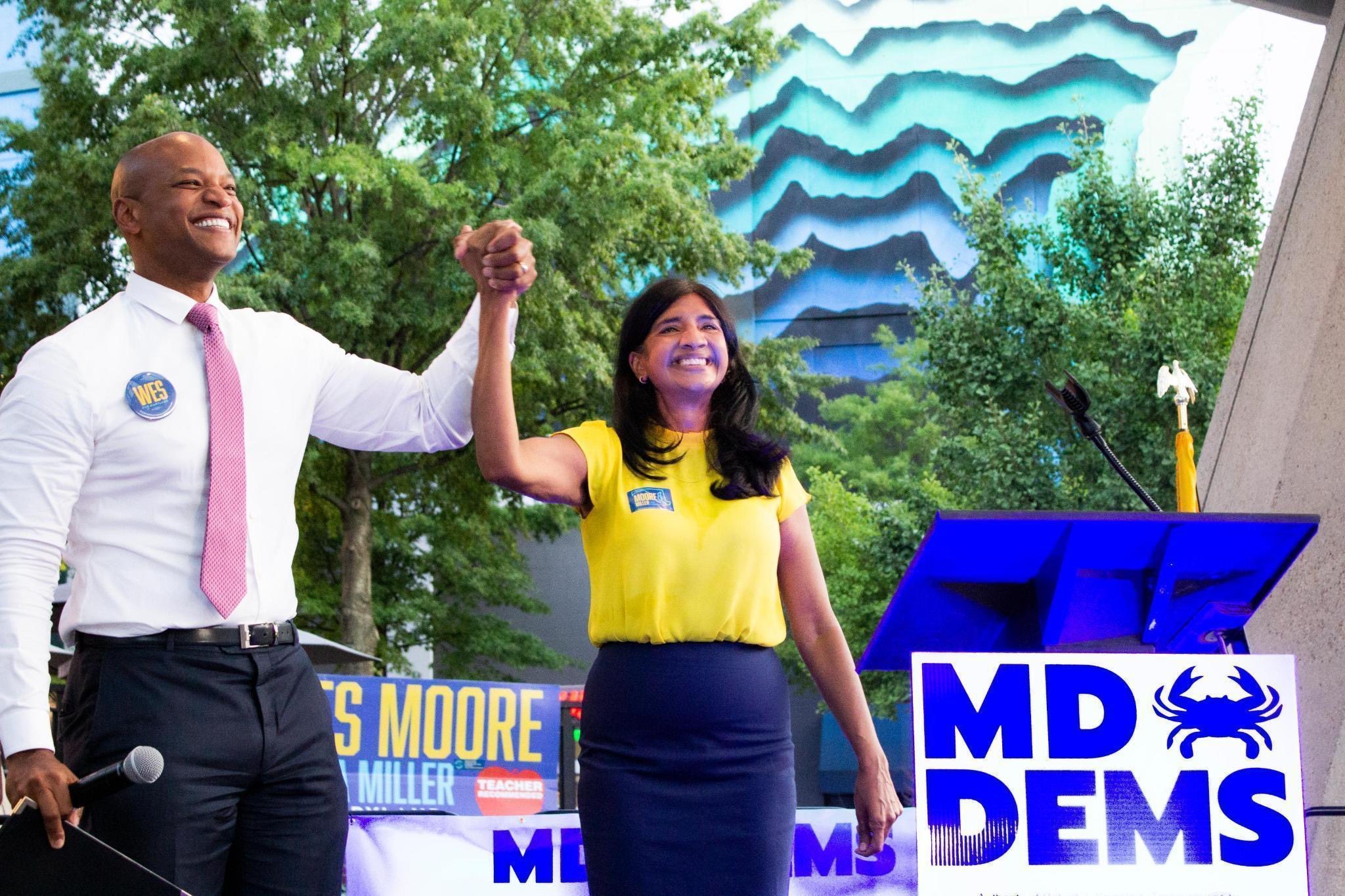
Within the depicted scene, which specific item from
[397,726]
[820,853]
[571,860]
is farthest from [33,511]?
[397,726]

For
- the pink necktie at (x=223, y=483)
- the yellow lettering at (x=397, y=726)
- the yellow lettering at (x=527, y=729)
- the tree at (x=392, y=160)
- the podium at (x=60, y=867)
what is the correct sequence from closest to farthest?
the podium at (x=60, y=867)
the pink necktie at (x=223, y=483)
the yellow lettering at (x=397, y=726)
the yellow lettering at (x=527, y=729)
the tree at (x=392, y=160)

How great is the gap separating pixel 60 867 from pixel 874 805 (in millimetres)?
1677

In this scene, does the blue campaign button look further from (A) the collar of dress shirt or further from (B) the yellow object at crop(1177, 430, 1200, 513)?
(B) the yellow object at crop(1177, 430, 1200, 513)

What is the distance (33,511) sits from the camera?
2498 millimetres

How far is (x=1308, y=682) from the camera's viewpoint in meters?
4.41

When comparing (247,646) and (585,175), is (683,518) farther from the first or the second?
(585,175)

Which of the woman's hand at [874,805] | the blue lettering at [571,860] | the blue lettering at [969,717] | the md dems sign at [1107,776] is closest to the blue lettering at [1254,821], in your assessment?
the md dems sign at [1107,776]

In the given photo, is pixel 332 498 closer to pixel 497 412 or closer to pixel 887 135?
pixel 497 412

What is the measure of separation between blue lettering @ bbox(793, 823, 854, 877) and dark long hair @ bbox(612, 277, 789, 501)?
2.35 metres

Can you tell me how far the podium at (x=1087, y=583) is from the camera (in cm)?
291

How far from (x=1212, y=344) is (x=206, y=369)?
60.1 ft

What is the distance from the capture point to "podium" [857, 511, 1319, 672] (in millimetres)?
2908

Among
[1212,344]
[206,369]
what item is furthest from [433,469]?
[206,369]

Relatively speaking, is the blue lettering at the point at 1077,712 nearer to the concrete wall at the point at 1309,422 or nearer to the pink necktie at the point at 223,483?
the concrete wall at the point at 1309,422
